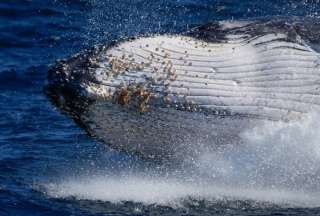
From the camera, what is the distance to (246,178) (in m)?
10.5

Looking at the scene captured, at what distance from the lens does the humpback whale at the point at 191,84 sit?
29.2 feet

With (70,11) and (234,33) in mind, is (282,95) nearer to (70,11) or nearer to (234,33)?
(234,33)

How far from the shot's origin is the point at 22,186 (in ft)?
38.1

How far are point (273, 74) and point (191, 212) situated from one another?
7.28 feet

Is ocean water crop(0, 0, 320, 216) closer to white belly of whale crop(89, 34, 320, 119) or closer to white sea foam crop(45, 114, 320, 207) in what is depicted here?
white sea foam crop(45, 114, 320, 207)

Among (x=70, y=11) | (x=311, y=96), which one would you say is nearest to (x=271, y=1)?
(x=70, y=11)

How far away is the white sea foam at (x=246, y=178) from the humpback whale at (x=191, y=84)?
339 mm

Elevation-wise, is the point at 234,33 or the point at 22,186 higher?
the point at 234,33

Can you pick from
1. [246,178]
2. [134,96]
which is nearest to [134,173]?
[246,178]

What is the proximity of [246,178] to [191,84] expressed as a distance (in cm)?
213

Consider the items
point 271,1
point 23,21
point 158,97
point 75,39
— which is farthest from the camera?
point 271,1

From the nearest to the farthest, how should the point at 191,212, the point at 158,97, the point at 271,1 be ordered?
1. the point at 158,97
2. the point at 191,212
3. the point at 271,1

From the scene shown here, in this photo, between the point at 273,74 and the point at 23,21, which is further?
the point at 23,21

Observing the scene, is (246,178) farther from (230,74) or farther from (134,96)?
(134,96)
